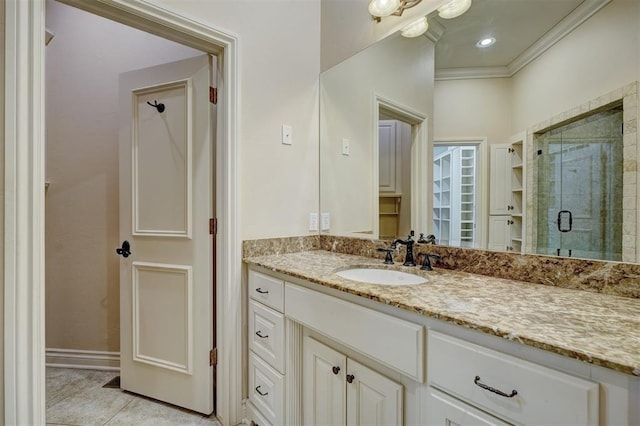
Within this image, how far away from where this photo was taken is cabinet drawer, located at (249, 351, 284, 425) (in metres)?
Answer: 1.35

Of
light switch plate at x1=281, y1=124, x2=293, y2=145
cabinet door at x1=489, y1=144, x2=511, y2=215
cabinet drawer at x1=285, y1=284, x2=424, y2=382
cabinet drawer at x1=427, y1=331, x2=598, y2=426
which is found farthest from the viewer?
light switch plate at x1=281, y1=124, x2=293, y2=145

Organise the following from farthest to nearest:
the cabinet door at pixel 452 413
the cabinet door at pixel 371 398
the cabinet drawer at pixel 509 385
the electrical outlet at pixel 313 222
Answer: the electrical outlet at pixel 313 222 < the cabinet door at pixel 371 398 < the cabinet door at pixel 452 413 < the cabinet drawer at pixel 509 385

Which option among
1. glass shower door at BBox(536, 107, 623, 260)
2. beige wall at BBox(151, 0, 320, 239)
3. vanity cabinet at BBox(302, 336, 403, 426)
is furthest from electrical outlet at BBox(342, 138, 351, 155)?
vanity cabinet at BBox(302, 336, 403, 426)

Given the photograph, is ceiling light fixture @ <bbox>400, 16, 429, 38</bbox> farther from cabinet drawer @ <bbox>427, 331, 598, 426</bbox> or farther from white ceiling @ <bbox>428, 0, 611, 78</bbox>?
cabinet drawer @ <bbox>427, 331, 598, 426</bbox>

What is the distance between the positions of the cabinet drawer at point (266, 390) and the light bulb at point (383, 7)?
190cm

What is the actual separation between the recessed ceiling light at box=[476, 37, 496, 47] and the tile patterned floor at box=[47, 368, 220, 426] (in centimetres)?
224

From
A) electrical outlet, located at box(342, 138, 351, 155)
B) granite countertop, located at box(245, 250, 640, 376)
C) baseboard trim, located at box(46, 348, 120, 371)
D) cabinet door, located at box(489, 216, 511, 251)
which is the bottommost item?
baseboard trim, located at box(46, 348, 120, 371)

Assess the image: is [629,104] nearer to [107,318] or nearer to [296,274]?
[296,274]

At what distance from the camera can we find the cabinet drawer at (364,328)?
0.84 meters

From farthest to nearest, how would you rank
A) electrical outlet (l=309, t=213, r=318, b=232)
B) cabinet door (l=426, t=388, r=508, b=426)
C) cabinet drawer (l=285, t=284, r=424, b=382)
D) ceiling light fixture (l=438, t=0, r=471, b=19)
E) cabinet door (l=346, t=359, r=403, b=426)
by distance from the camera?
1. electrical outlet (l=309, t=213, r=318, b=232)
2. ceiling light fixture (l=438, t=0, r=471, b=19)
3. cabinet door (l=346, t=359, r=403, b=426)
4. cabinet drawer (l=285, t=284, r=424, b=382)
5. cabinet door (l=426, t=388, r=508, b=426)

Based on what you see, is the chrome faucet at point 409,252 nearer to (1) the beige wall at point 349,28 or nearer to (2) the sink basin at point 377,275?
(2) the sink basin at point 377,275

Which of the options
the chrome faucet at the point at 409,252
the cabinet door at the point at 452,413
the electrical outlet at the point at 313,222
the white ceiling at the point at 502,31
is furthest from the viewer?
the electrical outlet at the point at 313,222

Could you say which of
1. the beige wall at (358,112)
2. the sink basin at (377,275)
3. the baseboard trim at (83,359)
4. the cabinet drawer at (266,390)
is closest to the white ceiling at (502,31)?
the beige wall at (358,112)

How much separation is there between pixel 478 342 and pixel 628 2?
3.65ft
